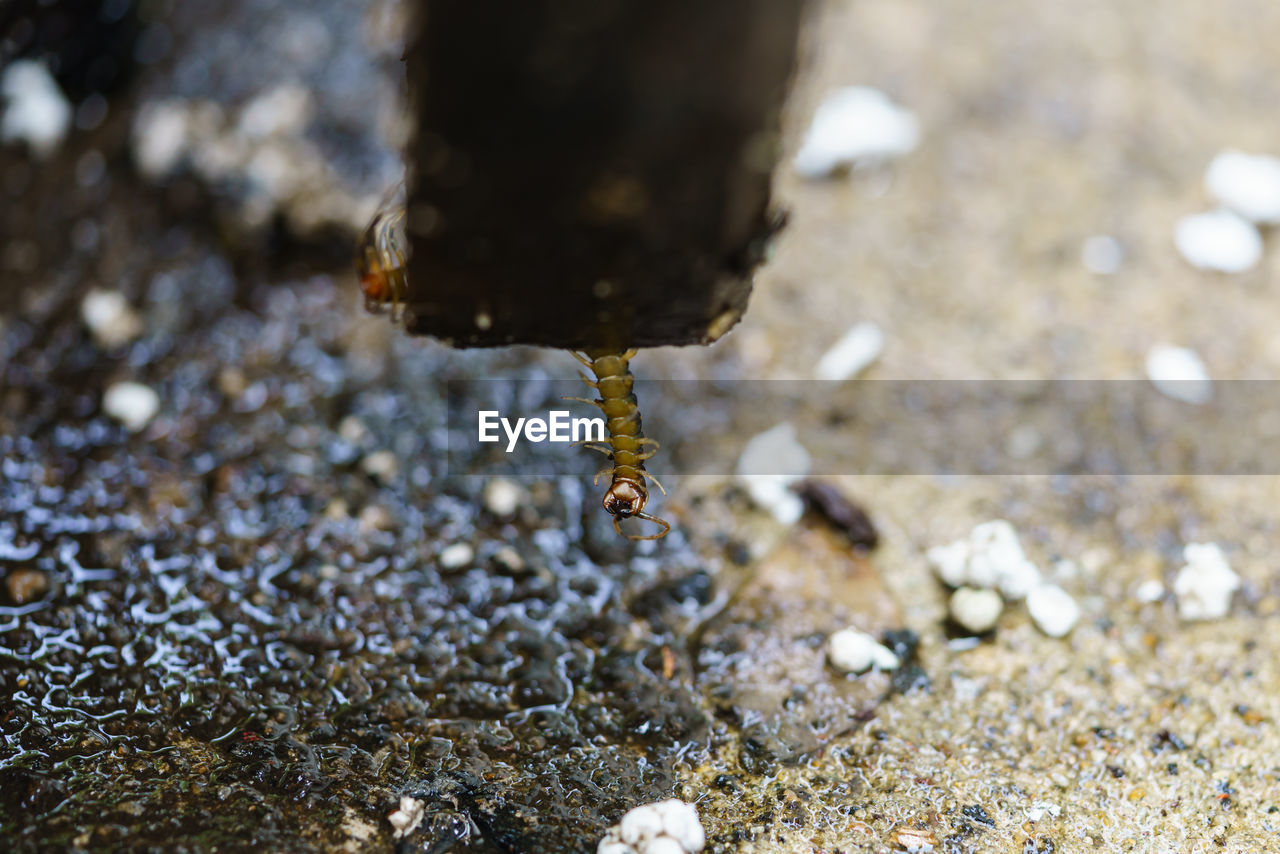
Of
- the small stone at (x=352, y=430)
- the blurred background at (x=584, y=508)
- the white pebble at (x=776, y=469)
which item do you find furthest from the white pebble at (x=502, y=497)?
the white pebble at (x=776, y=469)

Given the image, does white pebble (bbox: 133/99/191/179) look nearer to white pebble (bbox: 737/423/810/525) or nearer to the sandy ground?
the sandy ground

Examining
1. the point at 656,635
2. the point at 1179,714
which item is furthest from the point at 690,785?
the point at 1179,714

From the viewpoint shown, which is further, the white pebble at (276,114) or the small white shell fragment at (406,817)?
the white pebble at (276,114)

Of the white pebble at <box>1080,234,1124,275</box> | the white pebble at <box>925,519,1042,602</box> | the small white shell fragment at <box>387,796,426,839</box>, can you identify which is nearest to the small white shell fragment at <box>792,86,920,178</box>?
the white pebble at <box>1080,234,1124,275</box>

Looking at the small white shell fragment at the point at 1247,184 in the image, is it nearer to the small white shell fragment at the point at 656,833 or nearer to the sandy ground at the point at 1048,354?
the sandy ground at the point at 1048,354

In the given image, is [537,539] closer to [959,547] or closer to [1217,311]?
[959,547]

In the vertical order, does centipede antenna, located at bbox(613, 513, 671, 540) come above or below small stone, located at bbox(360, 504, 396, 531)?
above
